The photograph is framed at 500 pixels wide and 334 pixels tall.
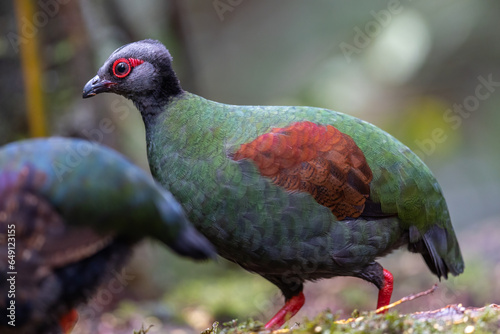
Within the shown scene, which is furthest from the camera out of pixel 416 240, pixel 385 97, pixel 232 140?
pixel 385 97

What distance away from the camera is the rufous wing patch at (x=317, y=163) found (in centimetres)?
432

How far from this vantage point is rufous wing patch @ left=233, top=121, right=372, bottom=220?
4.32m

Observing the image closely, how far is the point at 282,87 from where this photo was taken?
44.5ft

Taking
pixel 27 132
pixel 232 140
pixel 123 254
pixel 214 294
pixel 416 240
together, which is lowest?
pixel 214 294

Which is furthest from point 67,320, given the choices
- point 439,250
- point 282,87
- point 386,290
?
point 282,87

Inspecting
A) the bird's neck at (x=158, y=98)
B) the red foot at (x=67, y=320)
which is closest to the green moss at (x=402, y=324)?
the red foot at (x=67, y=320)

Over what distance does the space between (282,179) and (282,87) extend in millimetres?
9446

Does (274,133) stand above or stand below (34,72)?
above

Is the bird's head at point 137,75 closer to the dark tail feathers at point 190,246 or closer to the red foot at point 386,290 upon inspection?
the dark tail feathers at point 190,246

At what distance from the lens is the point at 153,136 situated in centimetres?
458

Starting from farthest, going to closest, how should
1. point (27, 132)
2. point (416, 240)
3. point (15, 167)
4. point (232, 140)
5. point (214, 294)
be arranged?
1. point (214, 294)
2. point (27, 132)
3. point (416, 240)
4. point (232, 140)
5. point (15, 167)

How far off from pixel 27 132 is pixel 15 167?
4.75 meters

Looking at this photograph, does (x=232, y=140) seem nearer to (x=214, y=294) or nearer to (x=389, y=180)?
(x=389, y=180)

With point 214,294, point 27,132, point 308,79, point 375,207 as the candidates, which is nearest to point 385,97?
point 308,79
